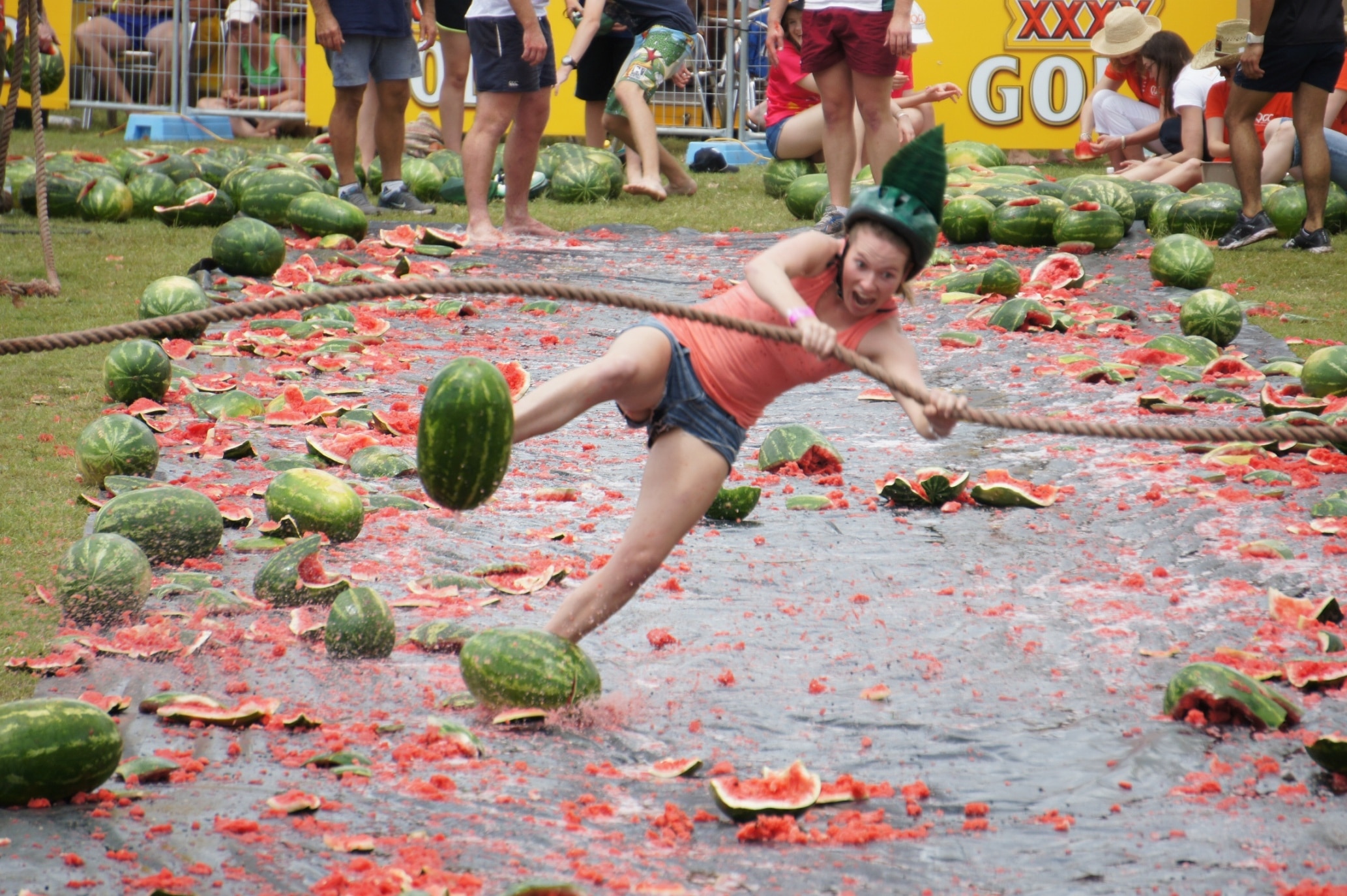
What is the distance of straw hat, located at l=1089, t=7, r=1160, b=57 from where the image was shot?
12.4m

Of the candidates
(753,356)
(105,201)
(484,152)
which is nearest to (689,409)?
(753,356)

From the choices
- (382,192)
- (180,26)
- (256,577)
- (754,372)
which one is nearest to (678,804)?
(754,372)

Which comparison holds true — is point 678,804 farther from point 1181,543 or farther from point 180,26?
→ point 180,26

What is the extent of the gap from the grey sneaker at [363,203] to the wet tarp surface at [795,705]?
15.5 ft

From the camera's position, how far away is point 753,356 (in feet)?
11.5

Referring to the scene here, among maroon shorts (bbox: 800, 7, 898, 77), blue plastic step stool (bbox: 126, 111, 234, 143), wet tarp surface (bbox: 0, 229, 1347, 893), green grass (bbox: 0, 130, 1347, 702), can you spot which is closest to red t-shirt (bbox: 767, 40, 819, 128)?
green grass (bbox: 0, 130, 1347, 702)

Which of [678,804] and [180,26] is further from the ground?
[180,26]

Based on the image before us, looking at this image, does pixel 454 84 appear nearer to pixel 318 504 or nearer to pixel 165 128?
pixel 165 128

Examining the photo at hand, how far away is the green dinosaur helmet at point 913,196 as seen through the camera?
334 centimetres

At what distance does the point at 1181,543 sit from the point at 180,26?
14283 mm

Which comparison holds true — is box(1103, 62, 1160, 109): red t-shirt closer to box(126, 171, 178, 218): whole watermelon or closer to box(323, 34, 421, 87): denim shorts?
box(323, 34, 421, 87): denim shorts

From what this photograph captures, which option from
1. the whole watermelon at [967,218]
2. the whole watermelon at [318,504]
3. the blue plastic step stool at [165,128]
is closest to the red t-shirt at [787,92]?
the whole watermelon at [967,218]

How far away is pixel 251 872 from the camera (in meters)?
2.47

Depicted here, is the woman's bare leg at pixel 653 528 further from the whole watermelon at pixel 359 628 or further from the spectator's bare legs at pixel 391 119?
the spectator's bare legs at pixel 391 119
